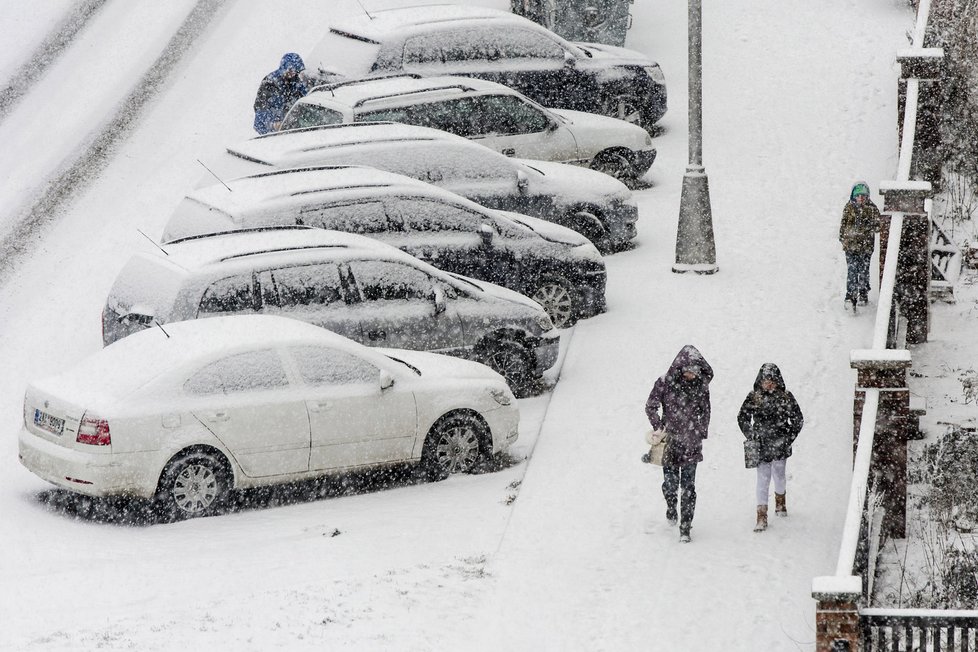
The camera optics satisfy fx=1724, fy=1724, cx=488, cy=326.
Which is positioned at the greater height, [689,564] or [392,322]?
[392,322]

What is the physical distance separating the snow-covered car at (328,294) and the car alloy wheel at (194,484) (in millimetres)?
1812

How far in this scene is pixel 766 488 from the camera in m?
12.9

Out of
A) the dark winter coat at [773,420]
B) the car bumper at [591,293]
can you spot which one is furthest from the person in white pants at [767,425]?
the car bumper at [591,293]

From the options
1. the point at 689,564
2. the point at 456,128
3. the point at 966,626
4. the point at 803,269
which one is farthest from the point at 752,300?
the point at 966,626

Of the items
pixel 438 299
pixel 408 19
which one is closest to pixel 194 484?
pixel 438 299

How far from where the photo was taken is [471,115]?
20219 mm

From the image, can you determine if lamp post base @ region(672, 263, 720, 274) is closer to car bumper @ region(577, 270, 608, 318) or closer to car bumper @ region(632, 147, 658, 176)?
car bumper @ region(577, 270, 608, 318)

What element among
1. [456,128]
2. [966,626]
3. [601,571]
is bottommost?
[601,571]

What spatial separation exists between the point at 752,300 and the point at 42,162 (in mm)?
10041

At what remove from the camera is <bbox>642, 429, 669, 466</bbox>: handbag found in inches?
501

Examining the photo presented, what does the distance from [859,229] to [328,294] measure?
5533mm

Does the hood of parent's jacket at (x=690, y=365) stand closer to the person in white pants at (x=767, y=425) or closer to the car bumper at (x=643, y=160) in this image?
the person in white pants at (x=767, y=425)

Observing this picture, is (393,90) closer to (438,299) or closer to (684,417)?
(438,299)

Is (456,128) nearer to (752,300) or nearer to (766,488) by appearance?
(752,300)
